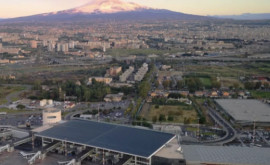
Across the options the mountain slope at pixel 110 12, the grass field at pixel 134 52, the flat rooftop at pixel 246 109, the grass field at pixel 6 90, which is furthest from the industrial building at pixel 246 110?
the mountain slope at pixel 110 12

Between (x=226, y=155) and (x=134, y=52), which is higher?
(x=134, y=52)

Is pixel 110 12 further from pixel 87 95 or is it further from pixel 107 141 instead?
pixel 107 141

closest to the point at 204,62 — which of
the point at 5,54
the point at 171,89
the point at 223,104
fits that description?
the point at 171,89

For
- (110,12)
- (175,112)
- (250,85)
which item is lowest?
(175,112)

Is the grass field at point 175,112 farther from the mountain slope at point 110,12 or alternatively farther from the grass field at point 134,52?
the mountain slope at point 110,12

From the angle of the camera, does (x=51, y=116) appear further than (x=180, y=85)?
No

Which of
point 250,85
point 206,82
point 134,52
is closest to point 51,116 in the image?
point 206,82

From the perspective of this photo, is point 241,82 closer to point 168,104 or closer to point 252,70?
point 252,70
